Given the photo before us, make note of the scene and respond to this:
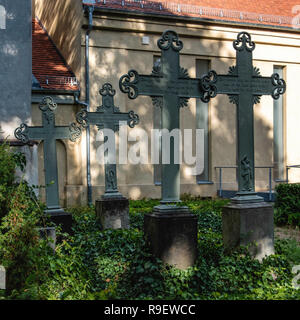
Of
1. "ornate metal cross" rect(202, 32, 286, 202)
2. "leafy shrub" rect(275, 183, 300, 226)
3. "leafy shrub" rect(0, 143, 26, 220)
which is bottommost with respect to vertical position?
"leafy shrub" rect(275, 183, 300, 226)

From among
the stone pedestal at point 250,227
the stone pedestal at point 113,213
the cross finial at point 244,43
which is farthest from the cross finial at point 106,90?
the stone pedestal at point 250,227

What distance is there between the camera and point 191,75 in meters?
16.7

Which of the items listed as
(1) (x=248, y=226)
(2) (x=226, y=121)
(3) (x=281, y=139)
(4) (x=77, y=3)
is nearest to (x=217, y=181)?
→ (2) (x=226, y=121)

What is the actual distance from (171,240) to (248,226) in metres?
1.25

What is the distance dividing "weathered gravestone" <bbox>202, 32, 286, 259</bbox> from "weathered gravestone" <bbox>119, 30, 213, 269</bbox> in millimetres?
455

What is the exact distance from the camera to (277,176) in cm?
1797

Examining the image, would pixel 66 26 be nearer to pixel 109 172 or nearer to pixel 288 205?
pixel 109 172

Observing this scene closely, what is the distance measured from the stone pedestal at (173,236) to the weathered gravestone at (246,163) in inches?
30.2

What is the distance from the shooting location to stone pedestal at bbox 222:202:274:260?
6.45 m

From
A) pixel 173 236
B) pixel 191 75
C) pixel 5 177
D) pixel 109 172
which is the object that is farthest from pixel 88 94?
pixel 173 236

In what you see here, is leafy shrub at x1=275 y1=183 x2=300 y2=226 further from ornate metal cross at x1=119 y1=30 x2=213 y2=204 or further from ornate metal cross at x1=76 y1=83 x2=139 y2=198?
ornate metal cross at x1=119 y1=30 x2=213 y2=204

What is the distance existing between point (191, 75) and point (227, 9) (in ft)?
11.4

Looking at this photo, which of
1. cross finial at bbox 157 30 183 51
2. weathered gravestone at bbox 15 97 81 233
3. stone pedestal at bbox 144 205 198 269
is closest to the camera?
stone pedestal at bbox 144 205 198 269

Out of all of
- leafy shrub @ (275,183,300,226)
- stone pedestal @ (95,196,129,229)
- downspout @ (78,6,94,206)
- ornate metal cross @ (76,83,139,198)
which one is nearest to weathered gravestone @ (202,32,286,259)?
stone pedestal @ (95,196,129,229)
